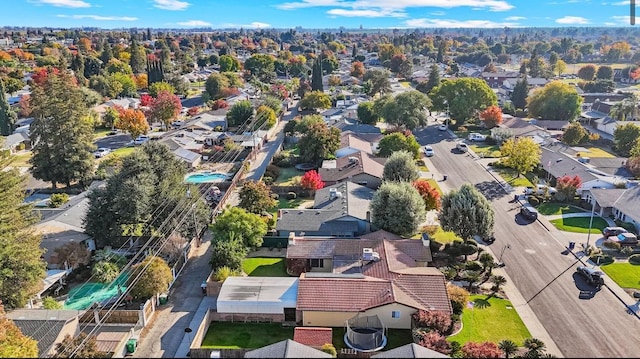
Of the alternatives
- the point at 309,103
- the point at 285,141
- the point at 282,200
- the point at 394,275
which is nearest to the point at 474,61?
the point at 309,103

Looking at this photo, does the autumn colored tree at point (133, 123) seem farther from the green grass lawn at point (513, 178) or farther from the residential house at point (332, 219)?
the green grass lawn at point (513, 178)

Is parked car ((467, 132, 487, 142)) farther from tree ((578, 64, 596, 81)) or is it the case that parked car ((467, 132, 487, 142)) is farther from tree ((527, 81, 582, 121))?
tree ((578, 64, 596, 81))

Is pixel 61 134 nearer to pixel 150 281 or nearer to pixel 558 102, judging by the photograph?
pixel 150 281

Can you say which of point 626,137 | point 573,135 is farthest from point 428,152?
point 626,137

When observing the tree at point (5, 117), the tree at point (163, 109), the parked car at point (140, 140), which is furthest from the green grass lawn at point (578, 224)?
the tree at point (5, 117)

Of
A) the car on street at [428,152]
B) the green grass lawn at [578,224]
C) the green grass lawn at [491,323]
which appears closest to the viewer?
the green grass lawn at [491,323]

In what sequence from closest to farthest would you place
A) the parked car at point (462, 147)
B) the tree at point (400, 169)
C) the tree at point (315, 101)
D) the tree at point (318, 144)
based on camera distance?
1. the tree at point (400, 169)
2. the tree at point (318, 144)
3. the parked car at point (462, 147)
4. the tree at point (315, 101)
